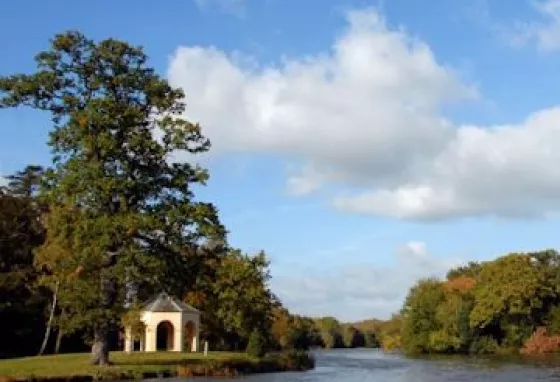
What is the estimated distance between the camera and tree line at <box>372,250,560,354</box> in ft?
318

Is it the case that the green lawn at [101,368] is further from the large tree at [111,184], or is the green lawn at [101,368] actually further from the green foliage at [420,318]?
the green foliage at [420,318]

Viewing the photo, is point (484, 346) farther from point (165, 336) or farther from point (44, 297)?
point (44, 297)

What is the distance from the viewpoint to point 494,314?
322 feet

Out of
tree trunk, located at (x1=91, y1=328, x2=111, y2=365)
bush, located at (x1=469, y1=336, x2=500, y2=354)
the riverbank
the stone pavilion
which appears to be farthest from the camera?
bush, located at (x1=469, y1=336, x2=500, y2=354)

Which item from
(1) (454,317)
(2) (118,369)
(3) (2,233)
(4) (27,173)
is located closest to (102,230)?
(2) (118,369)

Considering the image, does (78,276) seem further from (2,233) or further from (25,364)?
(2,233)

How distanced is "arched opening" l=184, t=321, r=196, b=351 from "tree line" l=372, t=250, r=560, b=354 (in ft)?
143

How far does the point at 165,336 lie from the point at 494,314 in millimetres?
45369

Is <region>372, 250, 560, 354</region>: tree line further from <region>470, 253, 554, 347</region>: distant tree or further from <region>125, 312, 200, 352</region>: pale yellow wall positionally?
<region>125, 312, 200, 352</region>: pale yellow wall

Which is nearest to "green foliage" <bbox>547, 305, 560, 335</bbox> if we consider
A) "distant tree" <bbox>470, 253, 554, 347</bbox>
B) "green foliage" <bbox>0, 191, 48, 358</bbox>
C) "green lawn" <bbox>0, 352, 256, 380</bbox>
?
"distant tree" <bbox>470, 253, 554, 347</bbox>

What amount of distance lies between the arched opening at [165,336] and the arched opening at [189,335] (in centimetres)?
138

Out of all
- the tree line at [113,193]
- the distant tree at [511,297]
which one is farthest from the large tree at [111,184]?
the distant tree at [511,297]

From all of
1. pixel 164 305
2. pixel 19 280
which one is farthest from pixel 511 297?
pixel 19 280

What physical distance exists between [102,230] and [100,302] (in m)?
4.12
